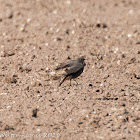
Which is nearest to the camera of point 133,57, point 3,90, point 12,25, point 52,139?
point 52,139

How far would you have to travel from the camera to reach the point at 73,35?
335 inches

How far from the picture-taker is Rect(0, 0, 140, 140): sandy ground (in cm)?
550

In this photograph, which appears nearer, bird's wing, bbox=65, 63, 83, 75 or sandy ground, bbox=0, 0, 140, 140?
sandy ground, bbox=0, 0, 140, 140

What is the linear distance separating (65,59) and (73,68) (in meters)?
0.90

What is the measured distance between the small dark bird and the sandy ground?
0.54 ft

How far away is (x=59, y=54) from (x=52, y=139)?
2762 millimetres

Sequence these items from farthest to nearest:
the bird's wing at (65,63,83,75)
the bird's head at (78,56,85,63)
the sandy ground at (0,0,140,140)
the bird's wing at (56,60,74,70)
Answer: the bird's head at (78,56,85,63) → the bird's wing at (56,60,74,70) → the bird's wing at (65,63,83,75) → the sandy ground at (0,0,140,140)

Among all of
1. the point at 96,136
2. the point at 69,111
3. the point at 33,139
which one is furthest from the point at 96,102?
the point at 33,139

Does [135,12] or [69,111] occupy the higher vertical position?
[135,12]

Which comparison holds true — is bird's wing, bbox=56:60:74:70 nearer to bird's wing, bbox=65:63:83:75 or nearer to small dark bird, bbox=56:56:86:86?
small dark bird, bbox=56:56:86:86

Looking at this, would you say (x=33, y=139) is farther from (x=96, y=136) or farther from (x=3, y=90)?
(x=3, y=90)

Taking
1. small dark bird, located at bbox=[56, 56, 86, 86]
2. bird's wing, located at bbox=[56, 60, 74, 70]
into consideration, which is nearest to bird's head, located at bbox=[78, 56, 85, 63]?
small dark bird, located at bbox=[56, 56, 86, 86]

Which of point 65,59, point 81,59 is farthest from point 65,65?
point 65,59

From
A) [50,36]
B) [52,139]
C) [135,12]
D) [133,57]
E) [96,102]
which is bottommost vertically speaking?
[52,139]
